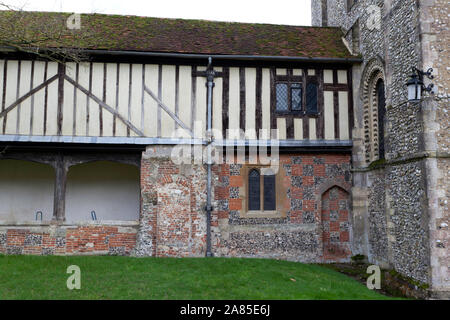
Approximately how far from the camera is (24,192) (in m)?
13.1

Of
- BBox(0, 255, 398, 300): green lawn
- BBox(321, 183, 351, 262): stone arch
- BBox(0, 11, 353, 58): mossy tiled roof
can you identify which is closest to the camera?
BBox(0, 255, 398, 300): green lawn

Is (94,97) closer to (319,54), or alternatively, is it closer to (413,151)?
(319,54)

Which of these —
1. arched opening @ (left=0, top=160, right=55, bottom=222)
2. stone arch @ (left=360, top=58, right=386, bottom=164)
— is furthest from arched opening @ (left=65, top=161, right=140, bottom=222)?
stone arch @ (left=360, top=58, right=386, bottom=164)

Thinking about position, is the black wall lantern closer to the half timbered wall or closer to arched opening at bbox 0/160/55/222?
the half timbered wall

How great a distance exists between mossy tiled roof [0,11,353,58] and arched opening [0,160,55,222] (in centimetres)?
506

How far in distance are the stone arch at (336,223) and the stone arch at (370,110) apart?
4.20 feet

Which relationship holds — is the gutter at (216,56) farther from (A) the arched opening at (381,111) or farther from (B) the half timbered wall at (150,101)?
(A) the arched opening at (381,111)

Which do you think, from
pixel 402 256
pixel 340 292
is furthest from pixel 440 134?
pixel 340 292

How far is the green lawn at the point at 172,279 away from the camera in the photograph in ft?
21.4

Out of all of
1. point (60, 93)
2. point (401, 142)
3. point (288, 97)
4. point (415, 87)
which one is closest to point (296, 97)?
point (288, 97)

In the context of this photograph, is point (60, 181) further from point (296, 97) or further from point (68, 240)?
point (296, 97)

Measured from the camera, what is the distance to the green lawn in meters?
6.51

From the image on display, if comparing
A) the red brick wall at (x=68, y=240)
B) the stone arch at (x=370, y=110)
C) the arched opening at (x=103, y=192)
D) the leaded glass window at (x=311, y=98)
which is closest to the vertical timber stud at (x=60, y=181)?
the red brick wall at (x=68, y=240)
